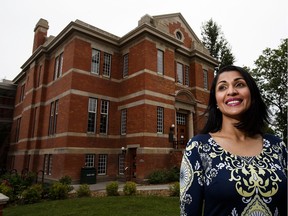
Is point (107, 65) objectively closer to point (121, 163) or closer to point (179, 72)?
point (179, 72)

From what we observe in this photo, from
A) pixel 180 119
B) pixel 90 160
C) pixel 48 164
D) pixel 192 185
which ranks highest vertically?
pixel 180 119

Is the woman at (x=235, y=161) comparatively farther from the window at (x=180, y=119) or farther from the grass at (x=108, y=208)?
the window at (x=180, y=119)

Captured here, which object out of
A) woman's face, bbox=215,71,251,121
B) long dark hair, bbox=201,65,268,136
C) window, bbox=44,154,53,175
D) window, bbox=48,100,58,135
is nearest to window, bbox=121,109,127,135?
window, bbox=48,100,58,135

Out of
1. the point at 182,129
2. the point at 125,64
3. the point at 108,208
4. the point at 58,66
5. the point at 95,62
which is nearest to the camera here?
the point at 108,208

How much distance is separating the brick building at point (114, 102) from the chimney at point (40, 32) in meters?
3.76

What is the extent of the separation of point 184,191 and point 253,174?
504 millimetres

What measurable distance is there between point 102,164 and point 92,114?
4.17 m

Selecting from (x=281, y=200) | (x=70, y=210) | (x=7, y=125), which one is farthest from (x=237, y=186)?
(x=7, y=125)

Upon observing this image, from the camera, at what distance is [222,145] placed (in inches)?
73.5

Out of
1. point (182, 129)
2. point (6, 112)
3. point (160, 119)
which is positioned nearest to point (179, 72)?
point (182, 129)

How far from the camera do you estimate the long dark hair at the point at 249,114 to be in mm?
1977

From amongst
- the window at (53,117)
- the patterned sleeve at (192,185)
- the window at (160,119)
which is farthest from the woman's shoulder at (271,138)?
the window at (53,117)

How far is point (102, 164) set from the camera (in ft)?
62.4

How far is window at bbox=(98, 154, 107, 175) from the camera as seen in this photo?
1877cm
